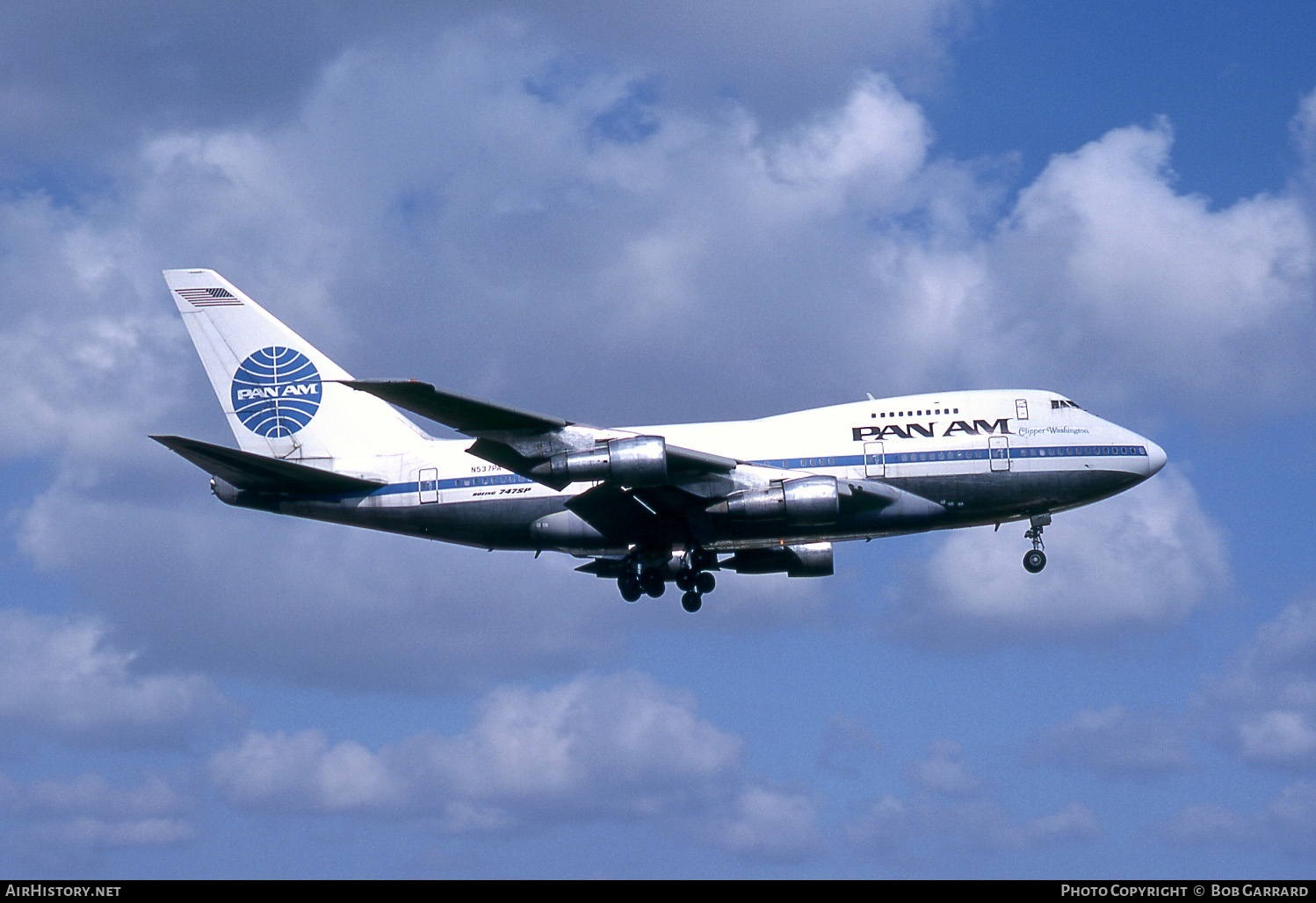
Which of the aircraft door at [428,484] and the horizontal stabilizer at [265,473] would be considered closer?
the horizontal stabilizer at [265,473]

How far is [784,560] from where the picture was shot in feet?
192

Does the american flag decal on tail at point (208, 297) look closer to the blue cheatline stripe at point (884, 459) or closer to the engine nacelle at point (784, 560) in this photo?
the blue cheatline stripe at point (884, 459)

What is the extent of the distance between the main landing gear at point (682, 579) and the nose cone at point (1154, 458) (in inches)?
639

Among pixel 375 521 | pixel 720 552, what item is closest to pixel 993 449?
pixel 720 552

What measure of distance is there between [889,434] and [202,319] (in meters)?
27.6

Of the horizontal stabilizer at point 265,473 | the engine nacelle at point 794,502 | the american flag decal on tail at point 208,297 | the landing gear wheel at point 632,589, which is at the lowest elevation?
the landing gear wheel at point 632,589

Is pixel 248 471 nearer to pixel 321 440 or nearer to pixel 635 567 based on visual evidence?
pixel 321 440

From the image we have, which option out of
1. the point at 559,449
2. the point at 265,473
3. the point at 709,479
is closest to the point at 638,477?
the point at 559,449

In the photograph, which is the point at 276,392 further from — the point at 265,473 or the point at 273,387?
the point at 265,473

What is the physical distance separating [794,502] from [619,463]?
20.4 ft

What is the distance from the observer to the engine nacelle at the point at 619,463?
47.8m

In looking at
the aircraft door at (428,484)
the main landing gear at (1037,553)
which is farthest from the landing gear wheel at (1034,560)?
the aircraft door at (428,484)

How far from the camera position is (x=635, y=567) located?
5512 centimetres
